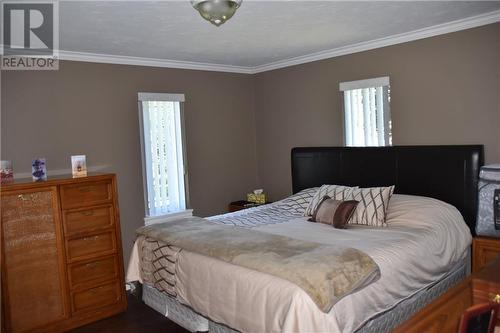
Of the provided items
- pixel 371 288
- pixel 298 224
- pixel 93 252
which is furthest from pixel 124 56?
pixel 371 288

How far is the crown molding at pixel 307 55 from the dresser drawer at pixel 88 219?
59.2 inches

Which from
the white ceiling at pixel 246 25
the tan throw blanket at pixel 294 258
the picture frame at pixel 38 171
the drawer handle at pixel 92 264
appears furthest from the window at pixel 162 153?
the tan throw blanket at pixel 294 258

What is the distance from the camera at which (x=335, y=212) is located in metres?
3.47

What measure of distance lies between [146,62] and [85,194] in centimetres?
167

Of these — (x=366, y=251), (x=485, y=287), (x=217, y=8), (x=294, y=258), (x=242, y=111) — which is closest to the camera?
(x=485, y=287)

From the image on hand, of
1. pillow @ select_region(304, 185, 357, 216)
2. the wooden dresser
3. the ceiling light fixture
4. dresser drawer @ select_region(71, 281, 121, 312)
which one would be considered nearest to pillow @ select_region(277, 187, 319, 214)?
pillow @ select_region(304, 185, 357, 216)

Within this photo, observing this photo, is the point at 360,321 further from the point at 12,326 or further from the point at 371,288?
the point at 12,326

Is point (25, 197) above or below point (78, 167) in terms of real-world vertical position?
below

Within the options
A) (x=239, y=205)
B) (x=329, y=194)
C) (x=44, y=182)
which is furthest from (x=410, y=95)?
(x=44, y=182)

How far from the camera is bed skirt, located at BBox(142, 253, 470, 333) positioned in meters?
2.59

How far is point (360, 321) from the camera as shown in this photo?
2.38 m

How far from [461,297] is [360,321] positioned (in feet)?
2.63

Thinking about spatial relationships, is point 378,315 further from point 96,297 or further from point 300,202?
point 96,297

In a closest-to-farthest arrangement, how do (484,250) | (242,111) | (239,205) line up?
(484,250), (239,205), (242,111)
